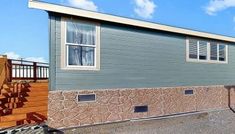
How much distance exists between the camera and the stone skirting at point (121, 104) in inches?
323

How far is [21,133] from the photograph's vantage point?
7074mm

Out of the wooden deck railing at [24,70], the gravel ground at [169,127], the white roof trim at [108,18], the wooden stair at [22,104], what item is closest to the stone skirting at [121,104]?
the gravel ground at [169,127]

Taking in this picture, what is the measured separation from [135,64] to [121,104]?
5.56 ft

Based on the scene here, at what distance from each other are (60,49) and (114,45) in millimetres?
2120

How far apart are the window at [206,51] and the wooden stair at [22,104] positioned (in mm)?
6950

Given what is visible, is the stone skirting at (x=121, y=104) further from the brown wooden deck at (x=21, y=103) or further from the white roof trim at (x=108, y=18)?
the white roof trim at (x=108, y=18)

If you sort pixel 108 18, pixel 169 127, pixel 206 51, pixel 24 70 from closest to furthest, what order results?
pixel 108 18
pixel 169 127
pixel 206 51
pixel 24 70

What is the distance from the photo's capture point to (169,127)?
952 centimetres

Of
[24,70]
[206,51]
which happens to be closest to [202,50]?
[206,51]

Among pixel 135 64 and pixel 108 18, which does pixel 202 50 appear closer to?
pixel 135 64

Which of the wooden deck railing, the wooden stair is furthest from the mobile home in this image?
the wooden deck railing

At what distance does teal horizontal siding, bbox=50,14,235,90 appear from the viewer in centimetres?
854

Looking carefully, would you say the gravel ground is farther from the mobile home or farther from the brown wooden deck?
the brown wooden deck

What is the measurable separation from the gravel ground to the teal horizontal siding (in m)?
1.41
